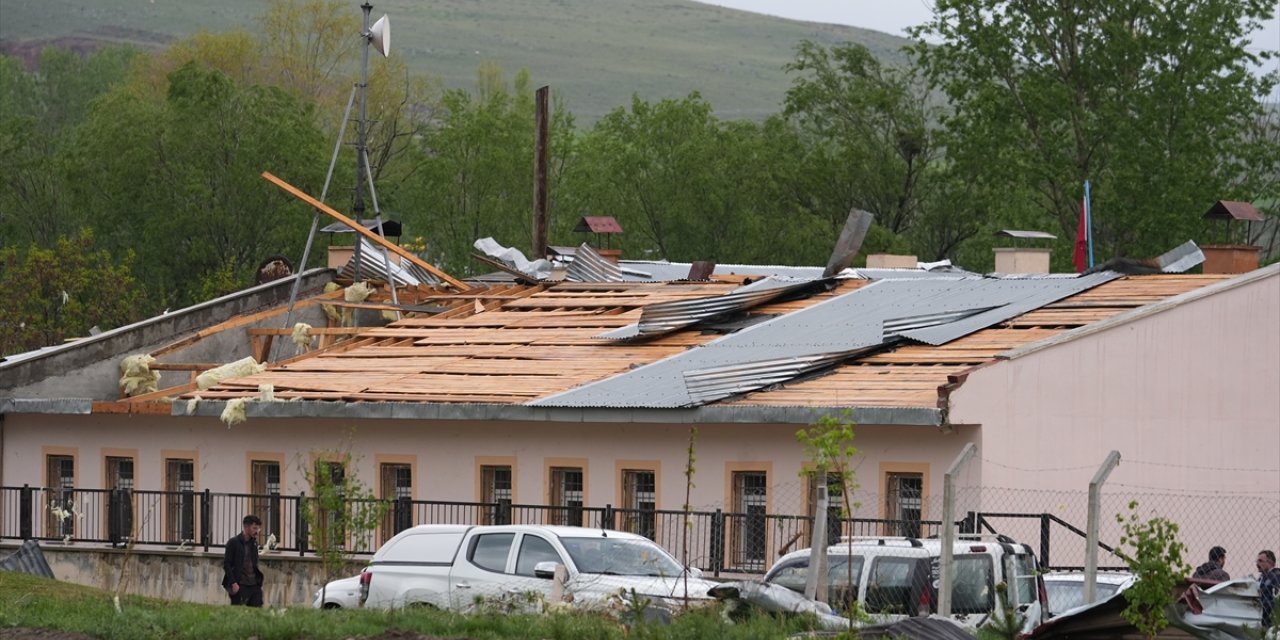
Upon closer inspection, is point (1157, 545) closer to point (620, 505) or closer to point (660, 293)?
point (620, 505)

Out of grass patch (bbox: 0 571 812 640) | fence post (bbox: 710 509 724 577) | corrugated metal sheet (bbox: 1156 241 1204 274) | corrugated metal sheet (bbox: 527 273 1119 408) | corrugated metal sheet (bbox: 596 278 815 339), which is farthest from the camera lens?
corrugated metal sheet (bbox: 1156 241 1204 274)

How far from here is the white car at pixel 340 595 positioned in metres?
20.9

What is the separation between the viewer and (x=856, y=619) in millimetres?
15914

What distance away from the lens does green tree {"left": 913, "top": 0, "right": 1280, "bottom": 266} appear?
58750mm

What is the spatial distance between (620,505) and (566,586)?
7543 millimetres

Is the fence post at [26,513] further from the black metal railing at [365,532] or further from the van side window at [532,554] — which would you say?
the van side window at [532,554]

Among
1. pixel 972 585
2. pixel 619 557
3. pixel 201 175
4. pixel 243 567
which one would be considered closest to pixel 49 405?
pixel 243 567

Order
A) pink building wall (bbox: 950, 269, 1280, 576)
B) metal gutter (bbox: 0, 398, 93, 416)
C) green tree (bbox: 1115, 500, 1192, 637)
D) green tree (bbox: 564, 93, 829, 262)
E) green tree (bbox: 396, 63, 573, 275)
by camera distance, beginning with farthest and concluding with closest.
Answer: green tree (bbox: 396, 63, 573, 275)
green tree (bbox: 564, 93, 829, 262)
metal gutter (bbox: 0, 398, 93, 416)
pink building wall (bbox: 950, 269, 1280, 576)
green tree (bbox: 1115, 500, 1192, 637)

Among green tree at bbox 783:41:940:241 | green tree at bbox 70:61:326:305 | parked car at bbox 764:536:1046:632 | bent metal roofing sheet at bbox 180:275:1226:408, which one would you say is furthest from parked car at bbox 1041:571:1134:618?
green tree at bbox 70:61:326:305

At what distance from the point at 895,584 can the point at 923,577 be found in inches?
9.6

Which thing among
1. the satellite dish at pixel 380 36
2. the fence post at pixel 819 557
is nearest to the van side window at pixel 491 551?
the fence post at pixel 819 557

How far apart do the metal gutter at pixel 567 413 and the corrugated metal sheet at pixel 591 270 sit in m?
8.53

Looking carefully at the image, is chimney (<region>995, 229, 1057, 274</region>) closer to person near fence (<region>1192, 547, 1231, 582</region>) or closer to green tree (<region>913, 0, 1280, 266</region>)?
person near fence (<region>1192, 547, 1231, 582</region>)

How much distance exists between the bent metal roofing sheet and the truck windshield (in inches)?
181
